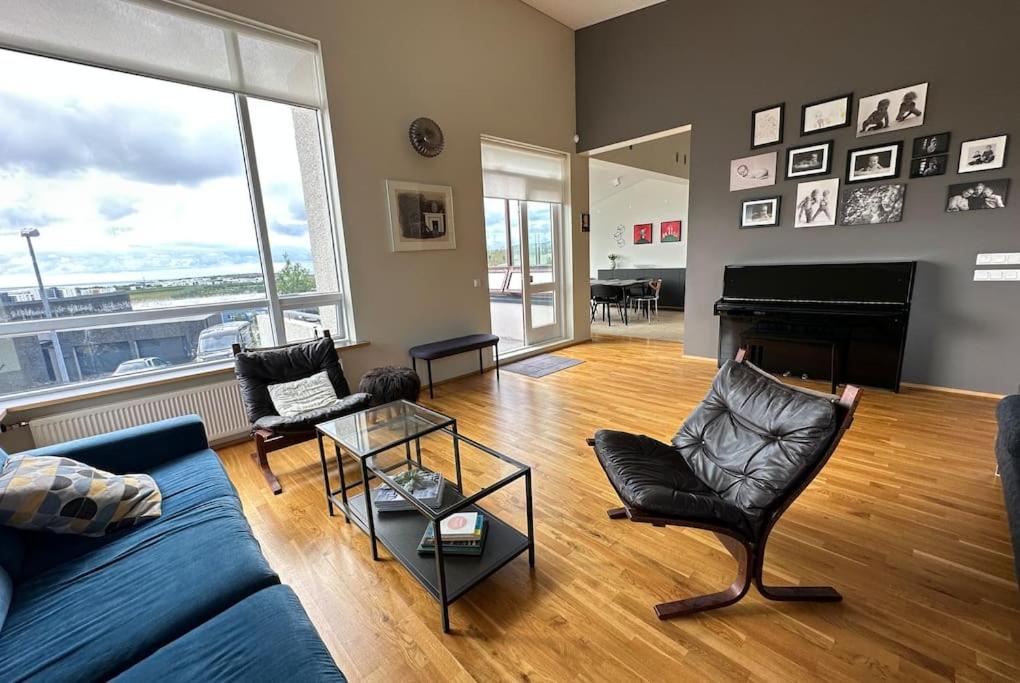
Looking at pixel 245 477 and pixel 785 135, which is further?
pixel 785 135

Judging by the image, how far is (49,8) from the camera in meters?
2.49

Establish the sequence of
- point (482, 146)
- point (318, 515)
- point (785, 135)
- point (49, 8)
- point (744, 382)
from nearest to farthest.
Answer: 1. point (744, 382)
2. point (318, 515)
3. point (49, 8)
4. point (785, 135)
5. point (482, 146)

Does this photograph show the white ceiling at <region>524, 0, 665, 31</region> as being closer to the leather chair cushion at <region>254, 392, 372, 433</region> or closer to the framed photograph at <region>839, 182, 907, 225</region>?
the framed photograph at <region>839, 182, 907, 225</region>

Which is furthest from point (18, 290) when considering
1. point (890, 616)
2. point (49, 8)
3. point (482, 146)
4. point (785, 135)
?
point (785, 135)

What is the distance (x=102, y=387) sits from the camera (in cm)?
285

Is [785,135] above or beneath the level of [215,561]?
above

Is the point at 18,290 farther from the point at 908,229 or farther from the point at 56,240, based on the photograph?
the point at 908,229

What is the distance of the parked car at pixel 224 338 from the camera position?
3.28m

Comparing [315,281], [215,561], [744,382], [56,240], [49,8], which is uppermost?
[49,8]

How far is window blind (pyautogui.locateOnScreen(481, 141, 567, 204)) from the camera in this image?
496cm

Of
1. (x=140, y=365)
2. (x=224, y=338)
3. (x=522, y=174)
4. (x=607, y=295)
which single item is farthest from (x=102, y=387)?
(x=607, y=295)

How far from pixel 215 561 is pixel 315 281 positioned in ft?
9.35

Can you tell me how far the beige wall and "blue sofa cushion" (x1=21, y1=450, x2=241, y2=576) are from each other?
6.49 feet

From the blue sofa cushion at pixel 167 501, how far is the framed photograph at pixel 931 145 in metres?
5.44
